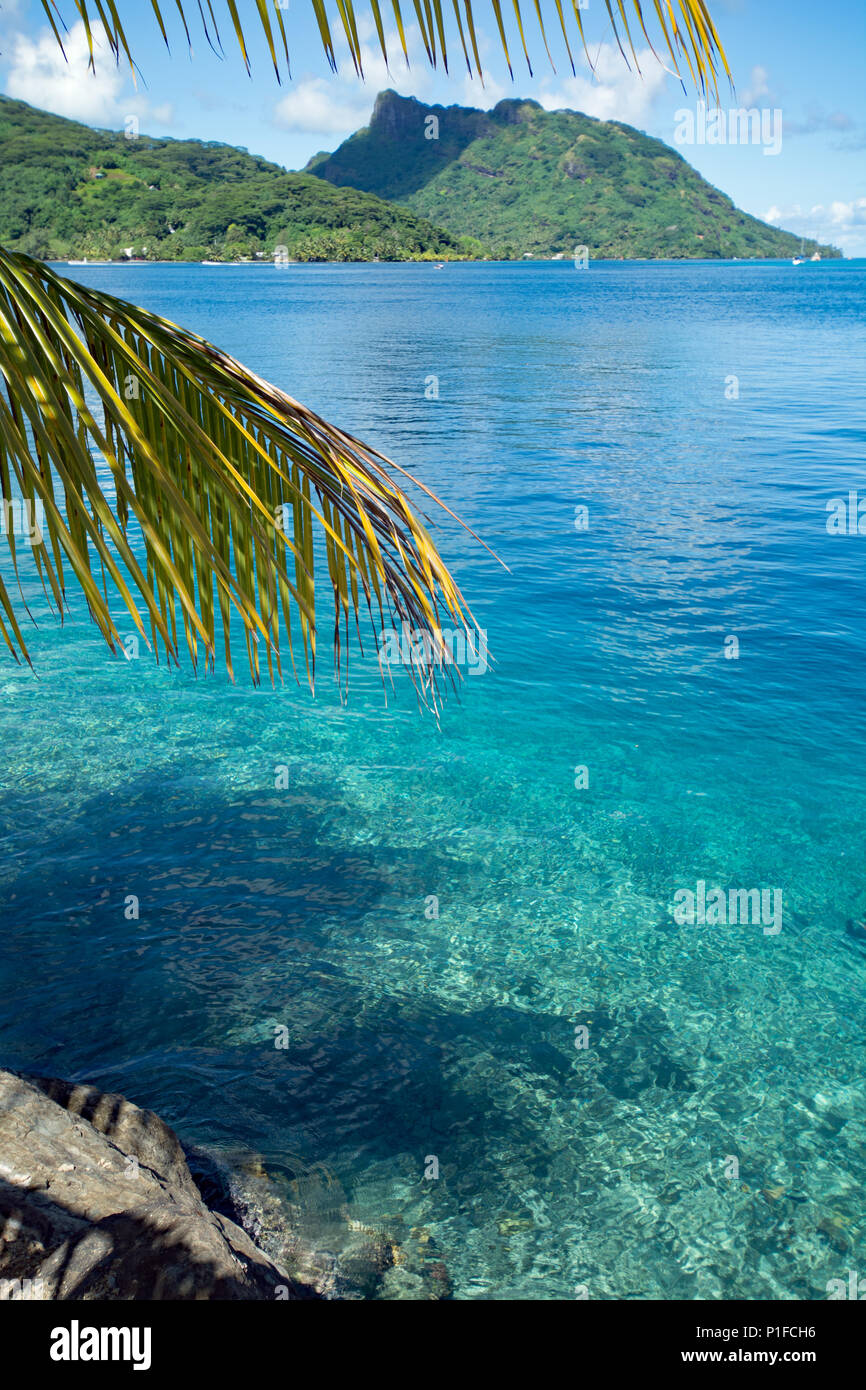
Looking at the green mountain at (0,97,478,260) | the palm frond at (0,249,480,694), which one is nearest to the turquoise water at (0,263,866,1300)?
the palm frond at (0,249,480,694)

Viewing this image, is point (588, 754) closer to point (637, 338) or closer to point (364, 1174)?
point (364, 1174)

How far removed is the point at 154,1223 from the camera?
157 inches

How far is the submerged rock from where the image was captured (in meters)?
3.78

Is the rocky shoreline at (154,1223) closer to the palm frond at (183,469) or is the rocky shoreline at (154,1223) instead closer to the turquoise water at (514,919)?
the turquoise water at (514,919)

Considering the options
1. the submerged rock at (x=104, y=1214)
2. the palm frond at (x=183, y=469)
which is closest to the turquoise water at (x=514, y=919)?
the submerged rock at (x=104, y=1214)

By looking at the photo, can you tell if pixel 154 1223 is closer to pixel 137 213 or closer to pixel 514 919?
pixel 514 919

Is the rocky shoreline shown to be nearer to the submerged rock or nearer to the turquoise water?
the submerged rock

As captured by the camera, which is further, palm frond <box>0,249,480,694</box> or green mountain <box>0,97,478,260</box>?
green mountain <box>0,97,478,260</box>

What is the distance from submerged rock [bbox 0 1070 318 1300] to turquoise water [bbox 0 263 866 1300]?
1.10 metres

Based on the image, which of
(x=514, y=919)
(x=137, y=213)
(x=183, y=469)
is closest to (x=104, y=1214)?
(x=183, y=469)

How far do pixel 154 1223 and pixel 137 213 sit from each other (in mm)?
202633

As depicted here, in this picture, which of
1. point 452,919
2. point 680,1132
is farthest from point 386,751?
point 680,1132

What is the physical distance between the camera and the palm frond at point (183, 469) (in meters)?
2.31

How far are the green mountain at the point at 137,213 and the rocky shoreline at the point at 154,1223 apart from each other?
556 feet
